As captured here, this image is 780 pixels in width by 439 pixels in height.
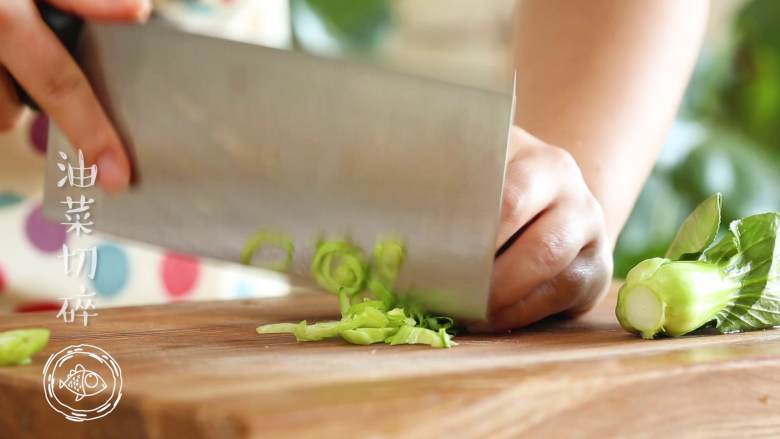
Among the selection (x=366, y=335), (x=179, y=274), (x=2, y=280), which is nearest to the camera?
(x=366, y=335)

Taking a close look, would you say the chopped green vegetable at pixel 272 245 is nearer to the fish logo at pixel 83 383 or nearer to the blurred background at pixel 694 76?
→ the fish logo at pixel 83 383

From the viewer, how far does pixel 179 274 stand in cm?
178

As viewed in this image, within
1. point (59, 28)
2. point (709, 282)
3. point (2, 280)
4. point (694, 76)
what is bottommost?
point (709, 282)

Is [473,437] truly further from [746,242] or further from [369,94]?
[746,242]

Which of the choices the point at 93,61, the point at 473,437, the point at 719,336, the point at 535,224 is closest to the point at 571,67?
the point at 535,224

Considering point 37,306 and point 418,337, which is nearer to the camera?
point 418,337

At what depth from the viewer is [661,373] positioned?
32.2 inches

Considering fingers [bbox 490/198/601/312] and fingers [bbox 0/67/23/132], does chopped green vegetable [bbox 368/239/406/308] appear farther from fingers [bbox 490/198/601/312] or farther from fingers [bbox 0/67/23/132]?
fingers [bbox 0/67/23/132]

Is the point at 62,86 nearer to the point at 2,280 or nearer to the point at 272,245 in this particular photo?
the point at 272,245

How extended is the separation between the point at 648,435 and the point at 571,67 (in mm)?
744

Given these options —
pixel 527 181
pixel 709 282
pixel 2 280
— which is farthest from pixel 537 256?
Answer: pixel 2 280

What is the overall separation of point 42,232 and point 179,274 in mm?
260

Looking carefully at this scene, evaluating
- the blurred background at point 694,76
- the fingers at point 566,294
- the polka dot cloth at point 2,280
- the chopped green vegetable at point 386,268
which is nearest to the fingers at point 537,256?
the fingers at point 566,294

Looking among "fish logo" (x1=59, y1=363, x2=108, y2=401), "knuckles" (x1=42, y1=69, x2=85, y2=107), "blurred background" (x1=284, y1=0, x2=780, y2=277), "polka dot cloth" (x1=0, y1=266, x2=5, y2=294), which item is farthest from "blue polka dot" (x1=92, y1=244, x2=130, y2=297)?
"blurred background" (x1=284, y1=0, x2=780, y2=277)
